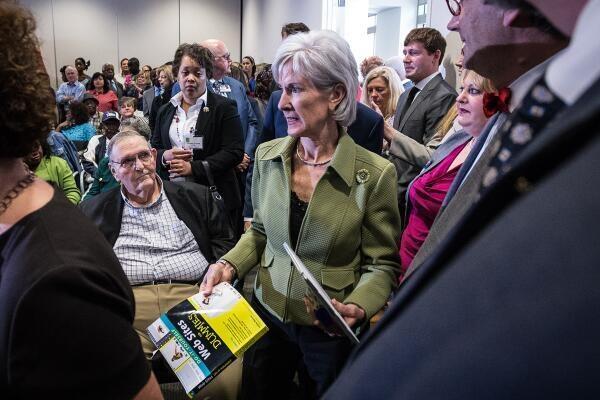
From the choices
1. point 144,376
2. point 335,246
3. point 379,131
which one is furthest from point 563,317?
point 379,131

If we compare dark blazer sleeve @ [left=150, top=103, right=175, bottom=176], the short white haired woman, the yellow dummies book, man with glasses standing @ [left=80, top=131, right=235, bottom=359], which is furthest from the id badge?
the yellow dummies book

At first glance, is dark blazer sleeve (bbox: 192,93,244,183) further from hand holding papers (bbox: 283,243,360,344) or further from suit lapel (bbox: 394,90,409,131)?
hand holding papers (bbox: 283,243,360,344)

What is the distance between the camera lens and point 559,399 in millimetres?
269

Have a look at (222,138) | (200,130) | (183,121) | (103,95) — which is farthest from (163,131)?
(103,95)

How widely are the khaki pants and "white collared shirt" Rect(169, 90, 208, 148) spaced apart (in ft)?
3.29

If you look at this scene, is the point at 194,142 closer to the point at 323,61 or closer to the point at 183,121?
the point at 183,121

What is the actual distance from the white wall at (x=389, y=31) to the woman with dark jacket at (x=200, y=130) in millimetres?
5614

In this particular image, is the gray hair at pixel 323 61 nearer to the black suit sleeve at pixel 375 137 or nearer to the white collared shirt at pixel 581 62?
the black suit sleeve at pixel 375 137

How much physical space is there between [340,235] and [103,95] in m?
8.82

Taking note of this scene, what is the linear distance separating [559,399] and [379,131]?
2338mm

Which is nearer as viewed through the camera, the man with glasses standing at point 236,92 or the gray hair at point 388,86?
the gray hair at point 388,86

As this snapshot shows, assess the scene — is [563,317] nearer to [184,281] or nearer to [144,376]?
[144,376]

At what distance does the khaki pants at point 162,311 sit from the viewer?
7.11ft

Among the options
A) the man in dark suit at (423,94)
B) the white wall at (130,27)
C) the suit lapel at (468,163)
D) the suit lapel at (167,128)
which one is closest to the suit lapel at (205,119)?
the suit lapel at (167,128)
